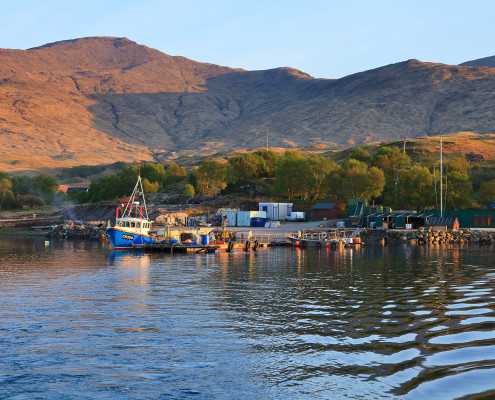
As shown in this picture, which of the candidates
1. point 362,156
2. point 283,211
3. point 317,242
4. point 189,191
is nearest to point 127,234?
point 317,242

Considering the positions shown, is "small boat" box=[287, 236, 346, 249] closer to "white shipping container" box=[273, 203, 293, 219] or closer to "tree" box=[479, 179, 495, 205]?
"white shipping container" box=[273, 203, 293, 219]

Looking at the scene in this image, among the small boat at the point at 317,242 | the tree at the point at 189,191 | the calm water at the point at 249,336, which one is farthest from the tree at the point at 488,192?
the tree at the point at 189,191

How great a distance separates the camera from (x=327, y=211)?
5108 inches

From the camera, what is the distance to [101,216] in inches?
6230

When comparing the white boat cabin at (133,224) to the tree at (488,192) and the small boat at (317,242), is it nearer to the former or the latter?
the small boat at (317,242)

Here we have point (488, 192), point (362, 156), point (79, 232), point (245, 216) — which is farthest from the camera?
point (362, 156)

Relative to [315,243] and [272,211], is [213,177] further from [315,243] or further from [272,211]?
[315,243]

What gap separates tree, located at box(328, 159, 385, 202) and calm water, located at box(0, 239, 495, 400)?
8136cm

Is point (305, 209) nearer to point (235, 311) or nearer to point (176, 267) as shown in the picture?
point (176, 267)

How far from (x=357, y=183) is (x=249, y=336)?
4269 inches

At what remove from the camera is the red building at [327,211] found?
129625 mm

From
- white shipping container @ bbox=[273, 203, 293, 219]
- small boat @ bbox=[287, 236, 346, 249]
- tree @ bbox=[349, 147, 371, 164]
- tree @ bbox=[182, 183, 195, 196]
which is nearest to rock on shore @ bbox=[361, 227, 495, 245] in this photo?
small boat @ bbox=[287, 236, 346, 249]

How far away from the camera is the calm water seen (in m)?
20.0

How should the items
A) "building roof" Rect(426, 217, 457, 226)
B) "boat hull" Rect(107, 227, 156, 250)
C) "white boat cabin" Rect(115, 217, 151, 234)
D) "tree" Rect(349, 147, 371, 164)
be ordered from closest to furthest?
"boat hull" Rect(107, 227, 156, 250), "white boat cabin" Rect(115, 217, 151, 234), "building roof" Rect(426, 217, 457, 226), "tree" Rect(349, 147, 371, 164)
